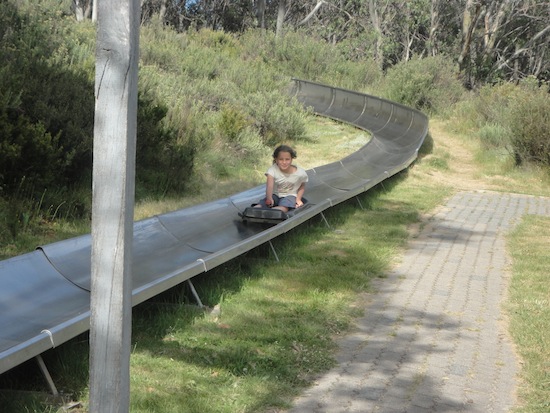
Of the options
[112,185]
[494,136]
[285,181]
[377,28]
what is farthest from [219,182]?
[377,28]

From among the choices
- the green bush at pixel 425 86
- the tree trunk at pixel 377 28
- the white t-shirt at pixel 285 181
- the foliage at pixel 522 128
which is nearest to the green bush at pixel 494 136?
the foliage at pixel 522 128

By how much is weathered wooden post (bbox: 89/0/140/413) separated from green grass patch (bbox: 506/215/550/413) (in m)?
A: 2.97

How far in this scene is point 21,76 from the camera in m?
9.79

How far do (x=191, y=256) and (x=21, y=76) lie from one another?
3470mm

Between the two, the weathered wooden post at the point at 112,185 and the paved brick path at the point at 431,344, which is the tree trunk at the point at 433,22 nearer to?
the paved brick path at the point at 431,344

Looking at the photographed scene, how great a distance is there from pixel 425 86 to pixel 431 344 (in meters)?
20.9

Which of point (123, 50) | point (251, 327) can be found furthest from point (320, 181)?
point (123, 50)

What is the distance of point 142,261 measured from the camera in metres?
7.36

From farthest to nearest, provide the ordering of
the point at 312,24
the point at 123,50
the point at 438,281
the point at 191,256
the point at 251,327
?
the point at 312,24 < the point at 438,281 < the point at 191,256 < the point at 251,327 < the point at 123,50

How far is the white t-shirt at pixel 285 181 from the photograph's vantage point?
1014 cm

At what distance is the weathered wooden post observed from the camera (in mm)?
3012

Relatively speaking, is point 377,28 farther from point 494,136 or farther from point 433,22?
point 494,136

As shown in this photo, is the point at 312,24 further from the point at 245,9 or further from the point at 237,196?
the point at 237,196

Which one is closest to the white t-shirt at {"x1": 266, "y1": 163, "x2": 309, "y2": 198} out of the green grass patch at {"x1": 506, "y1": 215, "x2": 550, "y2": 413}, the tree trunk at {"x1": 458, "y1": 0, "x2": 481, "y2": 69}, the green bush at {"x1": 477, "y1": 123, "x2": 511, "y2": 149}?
the green grass patch at {"x1": 506, "y1": 215, "x2": 550, "y2": 413}
